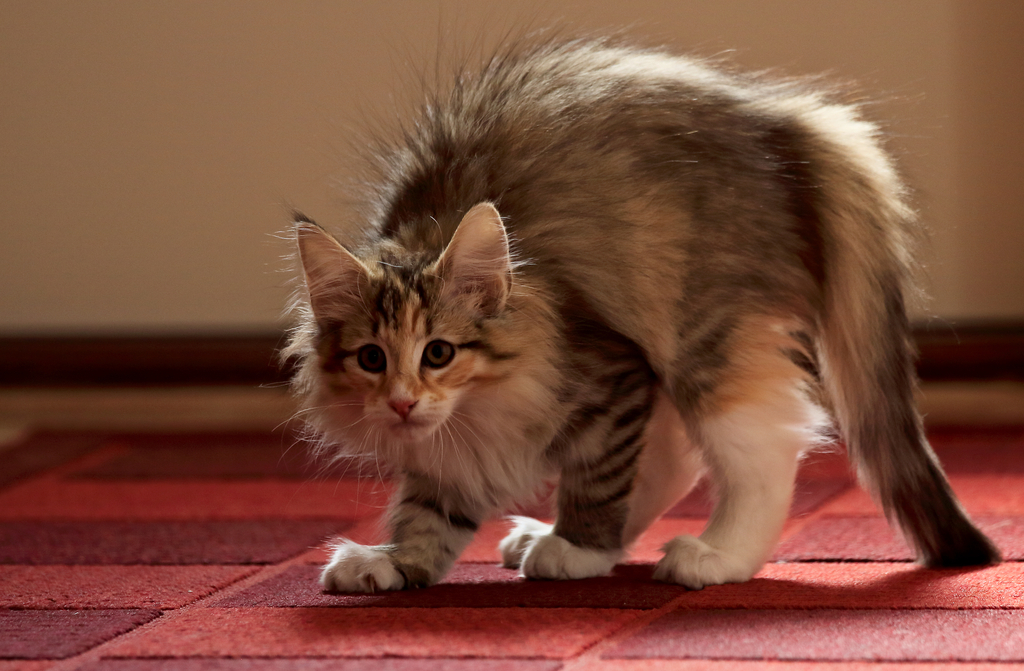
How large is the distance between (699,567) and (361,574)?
518 millimetres

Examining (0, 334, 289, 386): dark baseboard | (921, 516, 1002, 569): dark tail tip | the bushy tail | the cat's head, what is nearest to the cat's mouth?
the cat's head

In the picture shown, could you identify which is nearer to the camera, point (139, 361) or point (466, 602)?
point (466, 602)

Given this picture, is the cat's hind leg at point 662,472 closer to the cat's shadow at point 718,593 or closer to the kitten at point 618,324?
the kitten at point 618,324

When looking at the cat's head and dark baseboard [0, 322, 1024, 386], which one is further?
dark baseboard [0, 322, 1024, 386]

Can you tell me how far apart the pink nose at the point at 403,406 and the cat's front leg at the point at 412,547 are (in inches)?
11.2

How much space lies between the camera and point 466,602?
1701mm

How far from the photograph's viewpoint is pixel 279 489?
292 cm

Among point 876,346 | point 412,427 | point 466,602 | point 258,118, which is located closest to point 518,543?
point 466,602

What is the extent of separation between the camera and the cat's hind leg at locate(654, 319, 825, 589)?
179 cm

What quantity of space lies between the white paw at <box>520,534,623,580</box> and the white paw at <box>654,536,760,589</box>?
4.1 inches

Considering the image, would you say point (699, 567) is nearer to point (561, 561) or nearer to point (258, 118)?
point (561, 561)

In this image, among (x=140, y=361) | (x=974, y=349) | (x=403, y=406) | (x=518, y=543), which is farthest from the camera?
(x=140, y=361)

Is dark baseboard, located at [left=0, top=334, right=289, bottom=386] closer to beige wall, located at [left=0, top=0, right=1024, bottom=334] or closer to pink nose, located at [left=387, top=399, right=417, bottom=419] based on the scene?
beige wall, located at [left=0, top=0, right=1024, bottom=334]

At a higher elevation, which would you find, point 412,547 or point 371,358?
point 371,358
